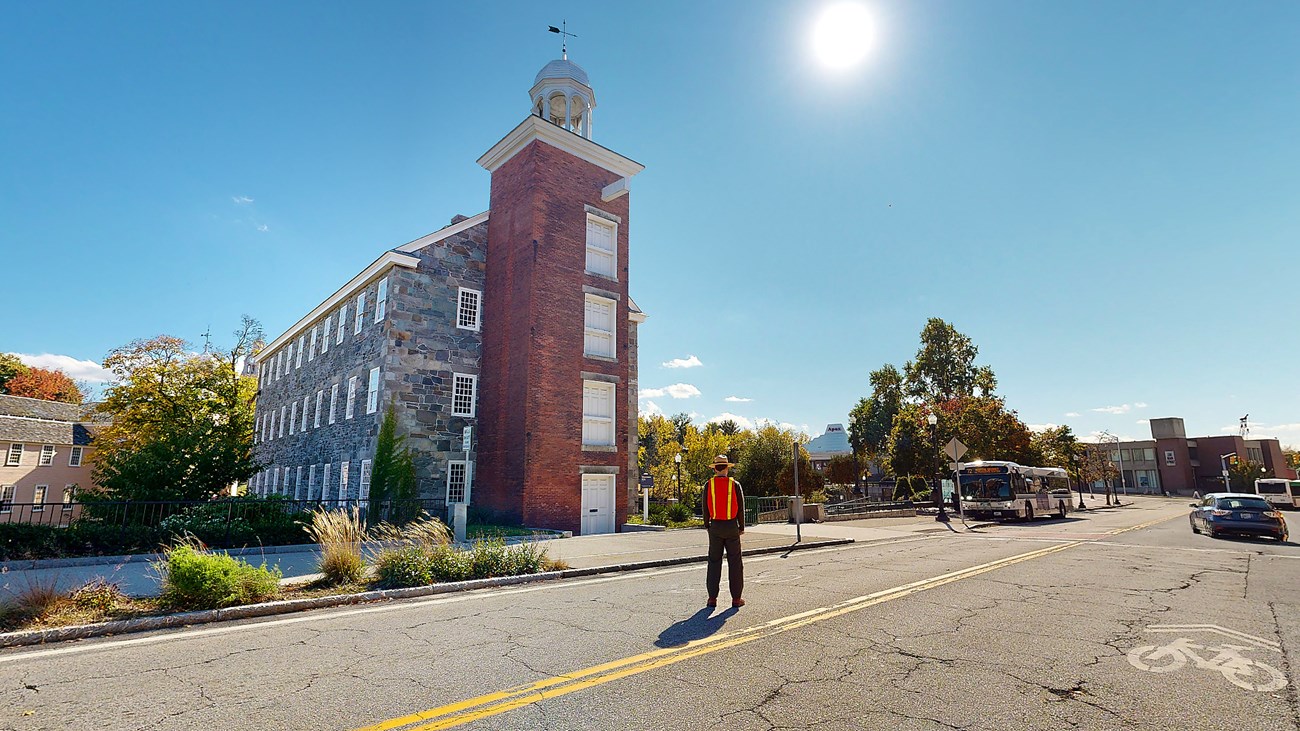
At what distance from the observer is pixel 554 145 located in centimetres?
2411

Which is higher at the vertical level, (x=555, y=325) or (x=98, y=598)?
(x=555, y=325)

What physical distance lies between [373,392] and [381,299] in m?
3.89

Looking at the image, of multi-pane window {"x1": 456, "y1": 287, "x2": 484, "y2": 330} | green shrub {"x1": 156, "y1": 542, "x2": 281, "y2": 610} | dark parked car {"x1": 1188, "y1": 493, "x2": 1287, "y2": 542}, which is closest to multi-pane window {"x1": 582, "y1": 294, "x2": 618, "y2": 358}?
multi-pane window {"x1": 456, "y1": 287, "x2": 484, "y2": 330}

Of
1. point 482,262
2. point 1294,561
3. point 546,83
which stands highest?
point 546,83

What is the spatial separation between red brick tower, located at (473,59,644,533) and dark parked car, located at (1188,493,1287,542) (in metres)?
19.6

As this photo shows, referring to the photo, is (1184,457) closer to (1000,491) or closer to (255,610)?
(1000,491)

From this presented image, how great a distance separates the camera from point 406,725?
405 cm

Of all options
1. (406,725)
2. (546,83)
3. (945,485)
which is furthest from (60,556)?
(945,485)


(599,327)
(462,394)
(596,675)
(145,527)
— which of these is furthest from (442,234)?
(596,675)

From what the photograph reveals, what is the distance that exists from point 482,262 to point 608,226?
5.70m

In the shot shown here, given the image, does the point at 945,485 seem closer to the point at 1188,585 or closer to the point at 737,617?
the point at 1188,585

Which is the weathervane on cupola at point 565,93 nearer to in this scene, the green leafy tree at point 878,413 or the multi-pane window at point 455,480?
the multi-pane window at point 455,480

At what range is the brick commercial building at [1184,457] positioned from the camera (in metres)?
84.4

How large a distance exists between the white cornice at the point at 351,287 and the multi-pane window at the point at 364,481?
7654mm
